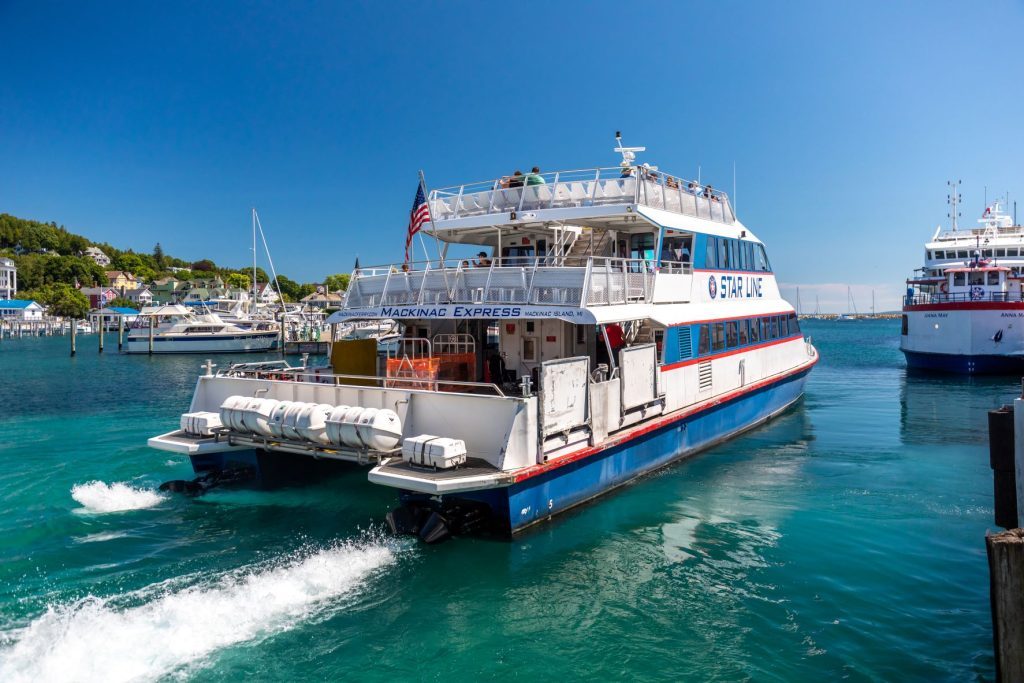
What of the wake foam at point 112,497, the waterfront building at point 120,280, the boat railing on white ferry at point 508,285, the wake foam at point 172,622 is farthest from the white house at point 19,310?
the wake foam at point 172,622

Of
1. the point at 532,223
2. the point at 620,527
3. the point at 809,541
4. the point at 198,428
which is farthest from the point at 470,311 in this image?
the point at 809,541

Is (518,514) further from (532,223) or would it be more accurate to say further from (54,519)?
(54,519)

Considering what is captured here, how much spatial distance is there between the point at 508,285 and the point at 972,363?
34.1 metres

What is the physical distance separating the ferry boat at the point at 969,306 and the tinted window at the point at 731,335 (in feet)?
87.5

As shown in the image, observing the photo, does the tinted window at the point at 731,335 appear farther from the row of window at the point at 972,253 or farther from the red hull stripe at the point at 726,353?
the row of window at the point at 972,253

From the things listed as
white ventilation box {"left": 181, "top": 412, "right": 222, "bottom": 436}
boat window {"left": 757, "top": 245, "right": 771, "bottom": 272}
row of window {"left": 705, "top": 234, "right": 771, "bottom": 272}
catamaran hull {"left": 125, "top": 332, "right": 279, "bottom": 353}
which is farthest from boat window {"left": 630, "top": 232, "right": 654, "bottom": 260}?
catamaran hull {"left": 125, "top": 332, "right": 279, "bottom": 353}

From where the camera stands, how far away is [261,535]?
33.6 ft

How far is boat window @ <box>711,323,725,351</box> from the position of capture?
15.5 metres

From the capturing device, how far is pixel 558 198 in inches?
566

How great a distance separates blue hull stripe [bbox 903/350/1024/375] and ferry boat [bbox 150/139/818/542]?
24.2 meters

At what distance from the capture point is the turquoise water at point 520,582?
6883 millimetres

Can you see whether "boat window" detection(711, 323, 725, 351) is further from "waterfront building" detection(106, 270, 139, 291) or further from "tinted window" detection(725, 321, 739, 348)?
"waterfront building" detection(106, 270, 139, 291)

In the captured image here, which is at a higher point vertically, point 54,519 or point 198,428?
point 198,428

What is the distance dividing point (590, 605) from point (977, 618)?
4497 millimetres
